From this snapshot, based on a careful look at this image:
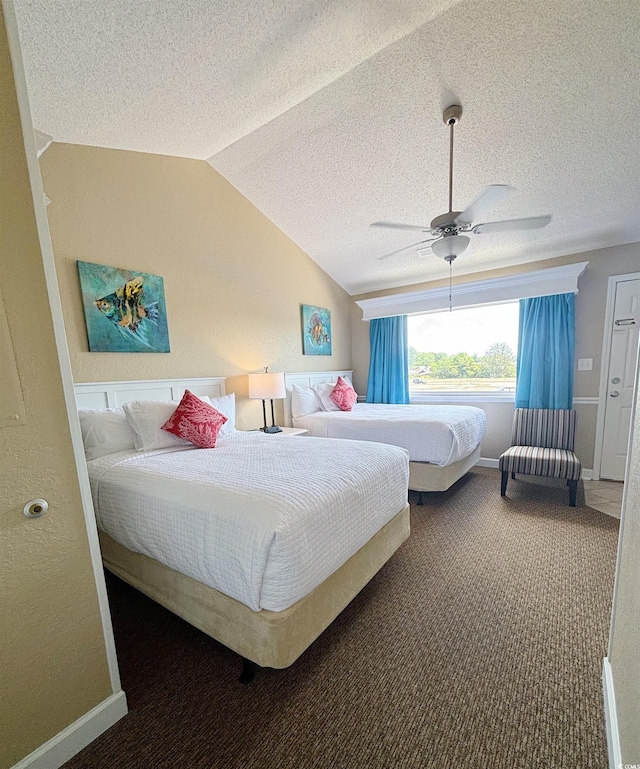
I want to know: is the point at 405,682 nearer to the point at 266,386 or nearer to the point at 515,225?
the point at 266,386

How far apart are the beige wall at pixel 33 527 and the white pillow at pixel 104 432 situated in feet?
4.00

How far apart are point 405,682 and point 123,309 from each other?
116 inches

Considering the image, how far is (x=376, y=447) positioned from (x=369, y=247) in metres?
2.84

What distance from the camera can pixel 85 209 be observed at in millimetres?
2344

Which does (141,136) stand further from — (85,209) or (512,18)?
(512,18)

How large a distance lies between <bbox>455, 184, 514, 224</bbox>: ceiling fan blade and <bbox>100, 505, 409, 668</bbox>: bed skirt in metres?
2.01

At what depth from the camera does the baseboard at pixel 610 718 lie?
0.95 metres

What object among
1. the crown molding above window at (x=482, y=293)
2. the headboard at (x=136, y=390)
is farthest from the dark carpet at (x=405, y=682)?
the crown molding above window at (x=482, y=293)

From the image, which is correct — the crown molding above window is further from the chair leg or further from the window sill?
the chair leg

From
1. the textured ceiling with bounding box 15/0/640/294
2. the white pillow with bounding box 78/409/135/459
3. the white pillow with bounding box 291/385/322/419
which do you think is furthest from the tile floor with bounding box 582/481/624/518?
the white pillow with bounding box 78/409/135/459

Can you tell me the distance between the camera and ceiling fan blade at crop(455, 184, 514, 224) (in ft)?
5.97

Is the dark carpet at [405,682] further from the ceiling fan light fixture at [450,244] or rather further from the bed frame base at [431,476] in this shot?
the ceiling fan light fixture at [450,244]

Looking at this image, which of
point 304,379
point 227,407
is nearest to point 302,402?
point 304,379

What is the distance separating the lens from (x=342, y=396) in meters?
4.07
